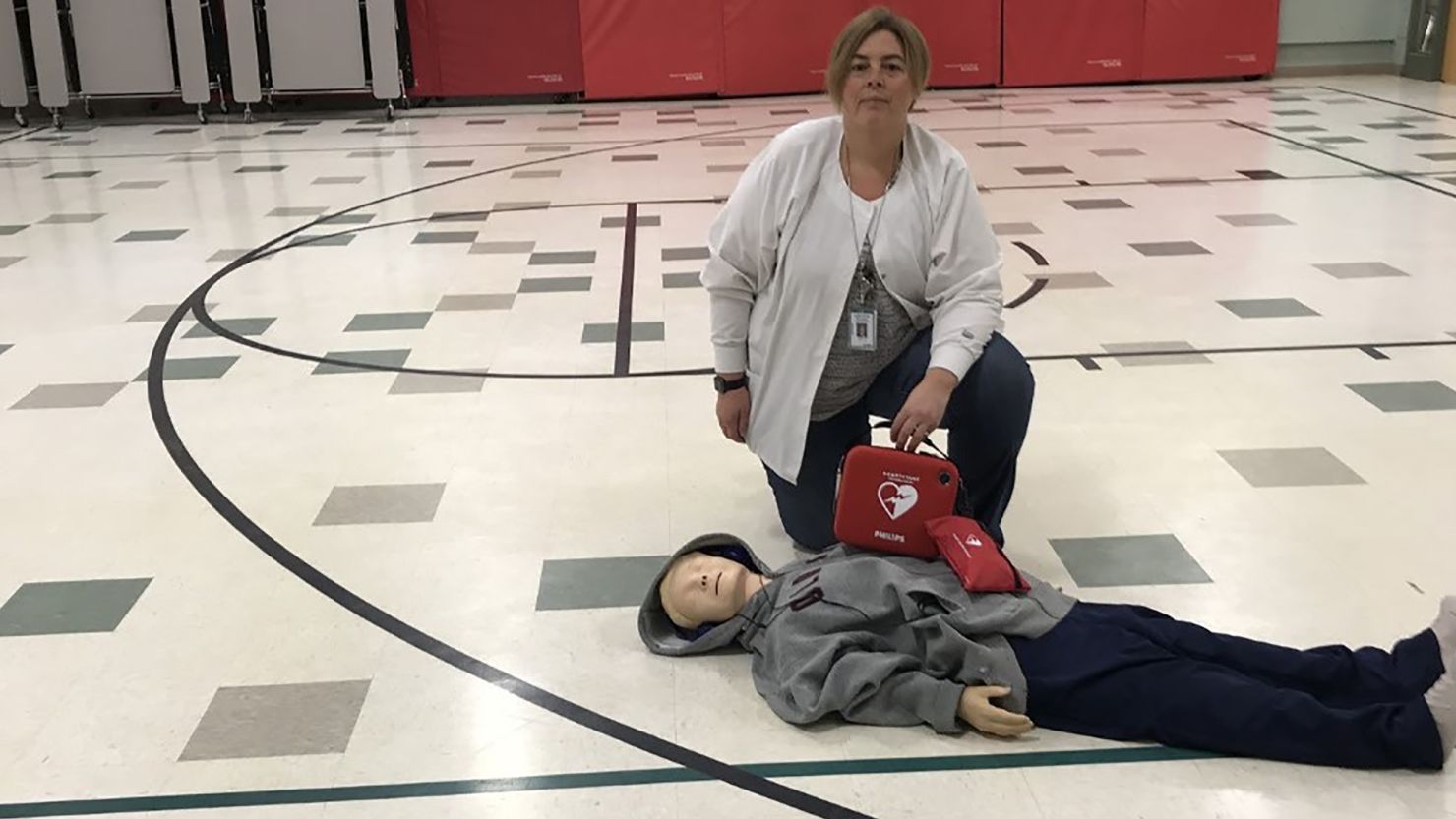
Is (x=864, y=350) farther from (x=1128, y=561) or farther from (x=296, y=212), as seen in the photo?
(x=296, y=212)

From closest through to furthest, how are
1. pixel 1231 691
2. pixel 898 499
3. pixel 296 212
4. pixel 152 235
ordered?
1. pixel 1231 691
2. pixel 898 499
3. pixel 152 235
4. pixel 296 212

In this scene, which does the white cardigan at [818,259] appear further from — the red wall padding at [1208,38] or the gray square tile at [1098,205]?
the red wall padding at [1208,38]

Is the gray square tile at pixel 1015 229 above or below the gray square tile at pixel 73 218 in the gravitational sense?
below

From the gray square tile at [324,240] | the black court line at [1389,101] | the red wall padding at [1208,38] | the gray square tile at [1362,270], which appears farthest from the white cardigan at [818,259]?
the red wall padding at [1208,38]

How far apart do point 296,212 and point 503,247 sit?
1.26 meters

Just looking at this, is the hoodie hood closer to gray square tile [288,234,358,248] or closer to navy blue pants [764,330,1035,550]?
navy blue pants [764,330,1035,550]

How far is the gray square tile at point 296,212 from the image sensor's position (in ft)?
18.7

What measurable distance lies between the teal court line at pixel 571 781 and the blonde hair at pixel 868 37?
3.46 ft

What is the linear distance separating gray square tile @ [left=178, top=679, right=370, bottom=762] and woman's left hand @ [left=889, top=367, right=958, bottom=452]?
0.90 metres

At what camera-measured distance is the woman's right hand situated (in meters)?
2.30

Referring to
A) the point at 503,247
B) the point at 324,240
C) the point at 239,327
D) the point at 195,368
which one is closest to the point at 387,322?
the point at 239,327

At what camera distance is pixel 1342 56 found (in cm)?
999

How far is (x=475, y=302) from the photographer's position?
4.21 meters

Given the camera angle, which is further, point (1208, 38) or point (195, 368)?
point (1208, 38)
